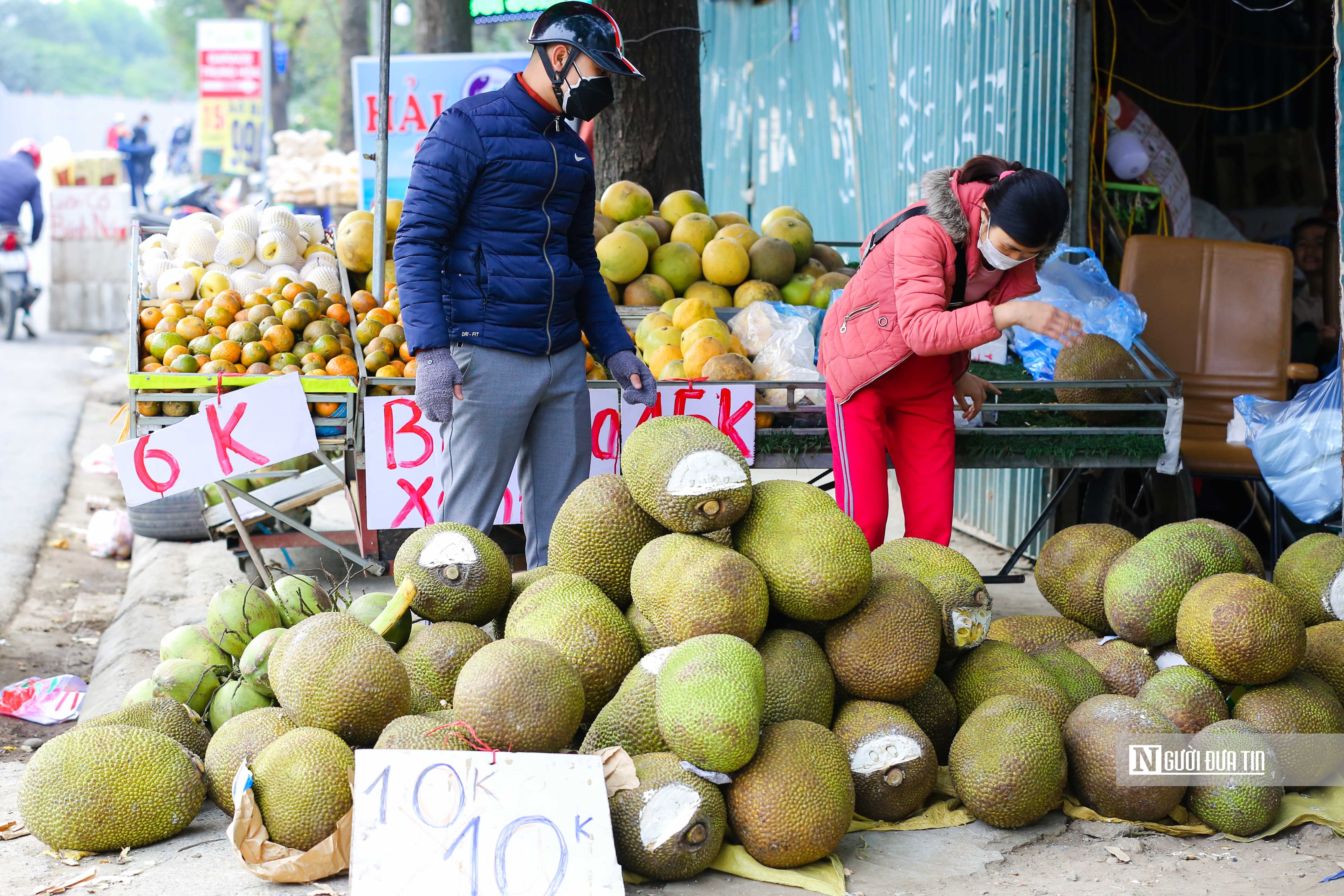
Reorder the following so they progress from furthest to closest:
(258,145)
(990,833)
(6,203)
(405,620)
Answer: (258,145) < (6,203) < (405,620) < (990,833)

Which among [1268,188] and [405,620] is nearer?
[405,620]

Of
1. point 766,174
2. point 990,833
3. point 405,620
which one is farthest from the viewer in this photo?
point 766,174

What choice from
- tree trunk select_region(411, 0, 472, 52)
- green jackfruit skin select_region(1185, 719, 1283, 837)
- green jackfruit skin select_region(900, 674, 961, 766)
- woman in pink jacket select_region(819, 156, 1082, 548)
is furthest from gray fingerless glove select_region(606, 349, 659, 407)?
tree trunk select_region(411, 0, 472, 52)

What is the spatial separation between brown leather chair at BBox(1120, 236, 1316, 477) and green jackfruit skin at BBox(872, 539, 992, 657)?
106 inches

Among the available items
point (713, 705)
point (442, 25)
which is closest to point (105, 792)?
point (713, 705)

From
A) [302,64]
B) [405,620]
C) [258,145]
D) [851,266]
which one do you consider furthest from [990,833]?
[302,64]

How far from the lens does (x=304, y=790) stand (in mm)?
2193

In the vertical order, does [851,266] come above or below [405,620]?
above

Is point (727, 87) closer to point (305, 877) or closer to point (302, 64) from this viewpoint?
point (305, 877)

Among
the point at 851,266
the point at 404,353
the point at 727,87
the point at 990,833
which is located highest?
the point at 727,87

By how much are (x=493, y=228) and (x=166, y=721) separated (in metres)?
1.67

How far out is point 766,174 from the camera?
388 inches

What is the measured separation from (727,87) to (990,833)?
920 centimetres

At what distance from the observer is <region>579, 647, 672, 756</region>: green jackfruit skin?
235 cm
